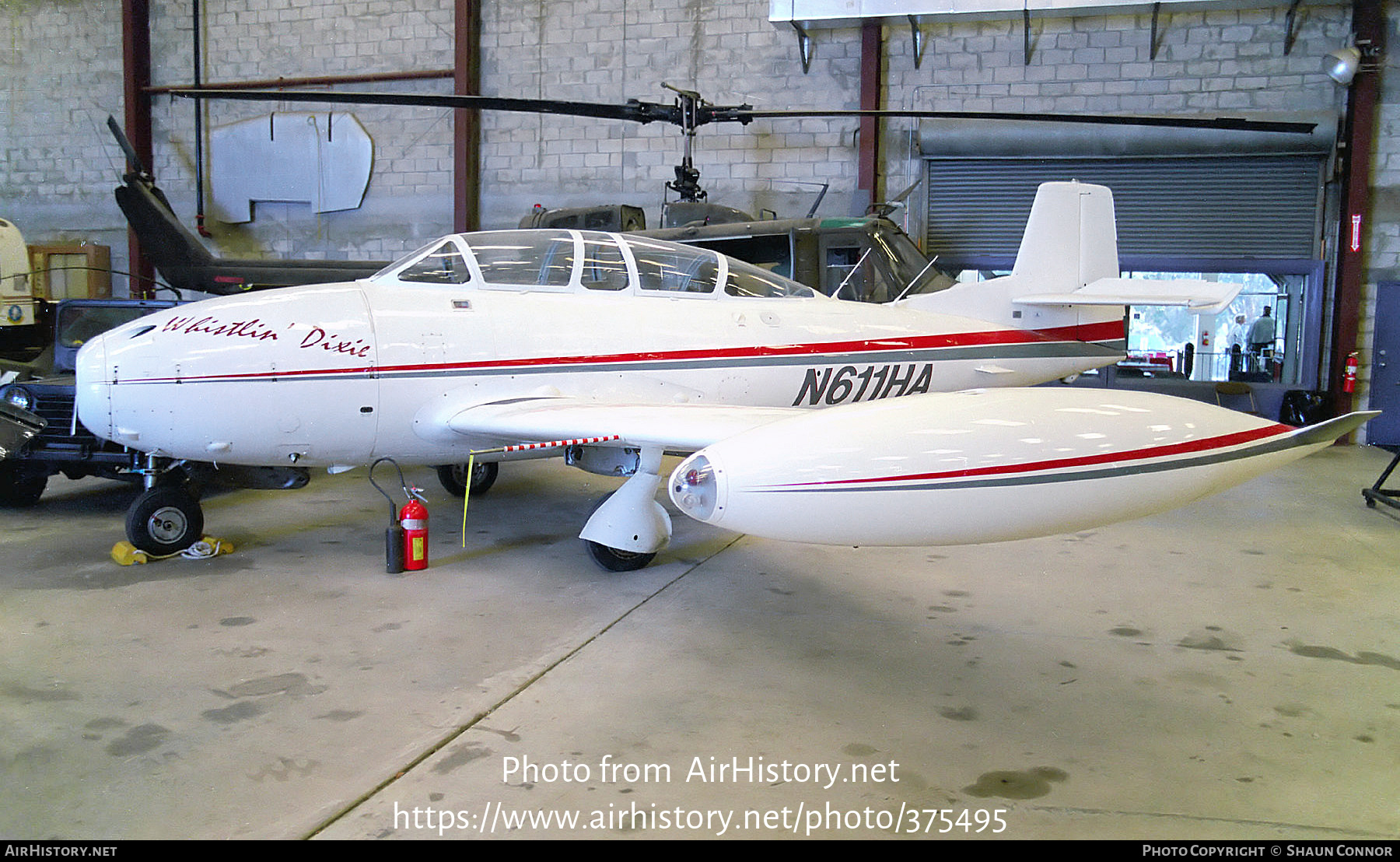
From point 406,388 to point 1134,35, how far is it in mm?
11324

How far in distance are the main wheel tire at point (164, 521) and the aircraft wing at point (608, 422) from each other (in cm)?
164

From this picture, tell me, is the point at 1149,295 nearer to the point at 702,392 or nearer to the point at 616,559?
the point at 702,392

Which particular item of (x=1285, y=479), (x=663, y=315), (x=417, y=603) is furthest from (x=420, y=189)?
(x=1285, y=479)

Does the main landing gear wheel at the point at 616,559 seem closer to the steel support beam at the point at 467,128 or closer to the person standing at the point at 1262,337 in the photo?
the steel support beam at the point at 467,128

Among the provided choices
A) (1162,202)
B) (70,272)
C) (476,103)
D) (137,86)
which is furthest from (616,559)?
(137,86)

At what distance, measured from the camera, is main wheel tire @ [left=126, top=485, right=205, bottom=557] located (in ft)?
16.5

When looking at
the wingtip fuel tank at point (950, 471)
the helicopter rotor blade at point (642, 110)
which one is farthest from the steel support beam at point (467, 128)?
the wingtip fuel tank at point (950, 471)

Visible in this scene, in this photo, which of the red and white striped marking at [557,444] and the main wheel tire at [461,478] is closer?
the red and white striped marking at [557,444]

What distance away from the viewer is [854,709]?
3207mm

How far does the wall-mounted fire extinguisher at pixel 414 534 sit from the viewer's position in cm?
502

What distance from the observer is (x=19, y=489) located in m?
6.48

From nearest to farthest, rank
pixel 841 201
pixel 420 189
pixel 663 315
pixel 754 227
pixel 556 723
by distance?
pixel 556 723 < pixel 663 315 < pixel 754 227 < pixel 841 201 < pixel 420 189

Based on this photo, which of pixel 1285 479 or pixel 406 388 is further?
pixel 1285 479
